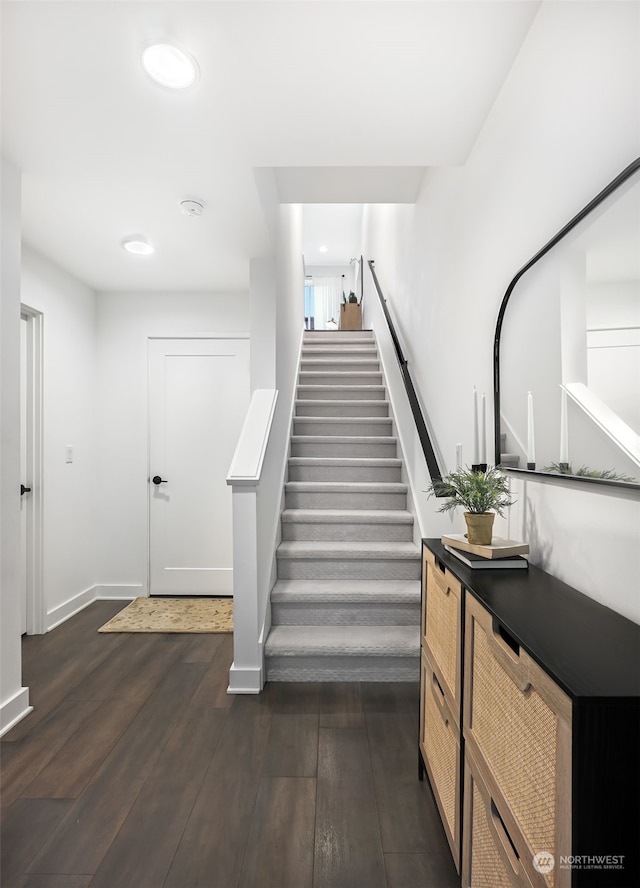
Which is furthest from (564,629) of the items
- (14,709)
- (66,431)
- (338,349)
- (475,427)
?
(338,349)

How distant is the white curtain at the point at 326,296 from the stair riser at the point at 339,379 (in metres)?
3.89

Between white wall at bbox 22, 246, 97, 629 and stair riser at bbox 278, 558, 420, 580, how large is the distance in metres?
1.64

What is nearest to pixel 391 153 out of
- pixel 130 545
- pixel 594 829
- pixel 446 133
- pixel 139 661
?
pixel 446 133

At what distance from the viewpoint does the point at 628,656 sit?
0.77 m

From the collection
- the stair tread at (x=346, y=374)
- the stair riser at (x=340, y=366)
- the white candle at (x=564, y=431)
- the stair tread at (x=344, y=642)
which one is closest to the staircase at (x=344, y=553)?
the stair tread at (x=344, y=642)

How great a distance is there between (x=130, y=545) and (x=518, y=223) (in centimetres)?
342

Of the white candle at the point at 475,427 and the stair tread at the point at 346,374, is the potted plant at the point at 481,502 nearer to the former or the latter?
the white candle at the point at 475,427

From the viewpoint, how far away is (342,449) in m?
3.80

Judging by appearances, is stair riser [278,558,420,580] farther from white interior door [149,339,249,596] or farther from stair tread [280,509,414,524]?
white interior door [149,339,249,596]

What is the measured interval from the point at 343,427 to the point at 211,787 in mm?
2781

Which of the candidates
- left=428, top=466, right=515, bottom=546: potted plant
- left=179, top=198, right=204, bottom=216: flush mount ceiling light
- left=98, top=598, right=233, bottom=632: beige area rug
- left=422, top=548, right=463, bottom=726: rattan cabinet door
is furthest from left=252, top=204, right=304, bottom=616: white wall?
left=428, top=466, right=515, bottom=546: potted plant

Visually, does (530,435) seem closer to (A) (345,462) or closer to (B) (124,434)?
(A) (345,462)

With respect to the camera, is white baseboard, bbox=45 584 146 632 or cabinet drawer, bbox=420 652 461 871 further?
white baseboard, bbox=45 584 146 632

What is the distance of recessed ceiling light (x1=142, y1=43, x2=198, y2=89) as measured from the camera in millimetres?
1424
